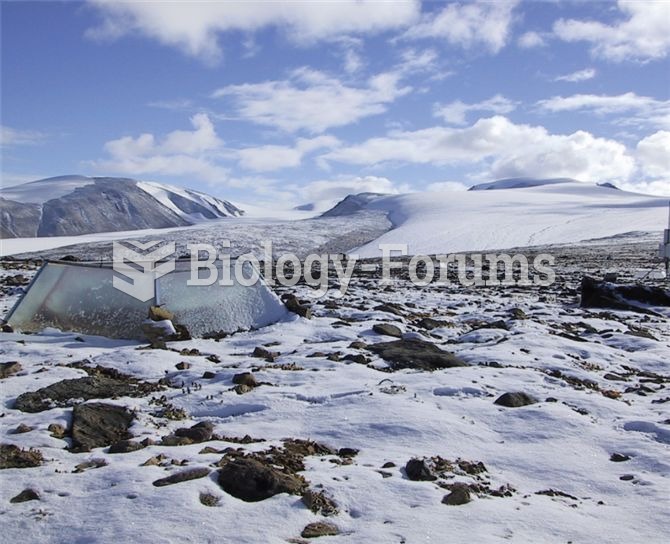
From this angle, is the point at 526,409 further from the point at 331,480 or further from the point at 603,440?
the point at 331,480

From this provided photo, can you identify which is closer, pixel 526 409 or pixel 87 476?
pixel 87 476

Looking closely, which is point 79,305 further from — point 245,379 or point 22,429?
Result: point 22,429

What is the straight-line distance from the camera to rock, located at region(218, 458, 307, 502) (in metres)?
5.26

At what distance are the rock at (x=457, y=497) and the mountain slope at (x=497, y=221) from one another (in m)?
42.4

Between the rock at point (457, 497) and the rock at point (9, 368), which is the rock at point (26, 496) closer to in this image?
the rock at point (457, 497)

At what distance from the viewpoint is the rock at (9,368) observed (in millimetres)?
8680

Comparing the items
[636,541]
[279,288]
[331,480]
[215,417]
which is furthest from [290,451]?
[279,288]

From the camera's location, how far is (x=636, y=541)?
15.9 ft

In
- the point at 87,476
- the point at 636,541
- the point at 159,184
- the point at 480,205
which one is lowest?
the point at 636,541

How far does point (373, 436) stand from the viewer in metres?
6.90

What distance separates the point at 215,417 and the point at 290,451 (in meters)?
1.59

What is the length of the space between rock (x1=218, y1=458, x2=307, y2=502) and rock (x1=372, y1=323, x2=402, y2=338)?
23.0 feet

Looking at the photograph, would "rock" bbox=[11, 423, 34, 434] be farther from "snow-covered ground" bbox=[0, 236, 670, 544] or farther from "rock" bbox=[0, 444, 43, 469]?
"rock" bbox=[0, 444, 43, 469]

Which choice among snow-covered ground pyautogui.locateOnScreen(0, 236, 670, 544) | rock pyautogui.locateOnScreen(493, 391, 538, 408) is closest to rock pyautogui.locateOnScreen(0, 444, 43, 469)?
snow-covered ground pyautogui.locateOnScreen(0, 236, 670, 544)
